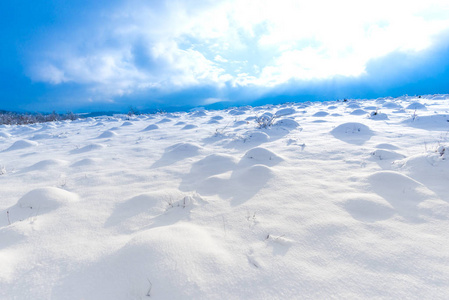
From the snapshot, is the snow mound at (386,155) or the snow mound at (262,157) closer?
the snow mound at (386,155)

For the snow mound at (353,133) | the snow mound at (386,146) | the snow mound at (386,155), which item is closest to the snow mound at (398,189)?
the snow mound at (386,155)

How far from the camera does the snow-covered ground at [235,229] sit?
109cm

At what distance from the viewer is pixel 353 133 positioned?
4.17 metres

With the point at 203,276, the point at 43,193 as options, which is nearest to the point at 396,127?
the point at 203,276

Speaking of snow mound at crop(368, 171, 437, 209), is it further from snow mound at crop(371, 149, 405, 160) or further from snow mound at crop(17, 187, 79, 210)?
snow mound at crop(17, 187, 79, 210)

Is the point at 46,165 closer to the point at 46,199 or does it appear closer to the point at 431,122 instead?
the point at 46,199

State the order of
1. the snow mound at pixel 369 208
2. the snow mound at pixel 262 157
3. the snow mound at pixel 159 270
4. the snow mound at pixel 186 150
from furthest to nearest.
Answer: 1. the snow mound at pixel 186 150
2. the snow mound at pixel 262 157
3. the snow mound at pixel 369 208
4. the snow mound at pixel 159 270

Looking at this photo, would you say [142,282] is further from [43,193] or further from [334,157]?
[334,157]

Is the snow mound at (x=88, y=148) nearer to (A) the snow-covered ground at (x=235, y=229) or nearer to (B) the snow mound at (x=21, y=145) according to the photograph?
(A) the snow-covered ground at (x=235, y=229)

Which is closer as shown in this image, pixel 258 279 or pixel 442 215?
pixel 258 279

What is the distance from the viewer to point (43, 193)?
2.07 meters

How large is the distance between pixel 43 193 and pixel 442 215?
333 cm

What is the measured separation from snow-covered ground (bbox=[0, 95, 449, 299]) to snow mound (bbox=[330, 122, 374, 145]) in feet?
2.30

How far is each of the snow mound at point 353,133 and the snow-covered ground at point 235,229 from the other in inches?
27.6
